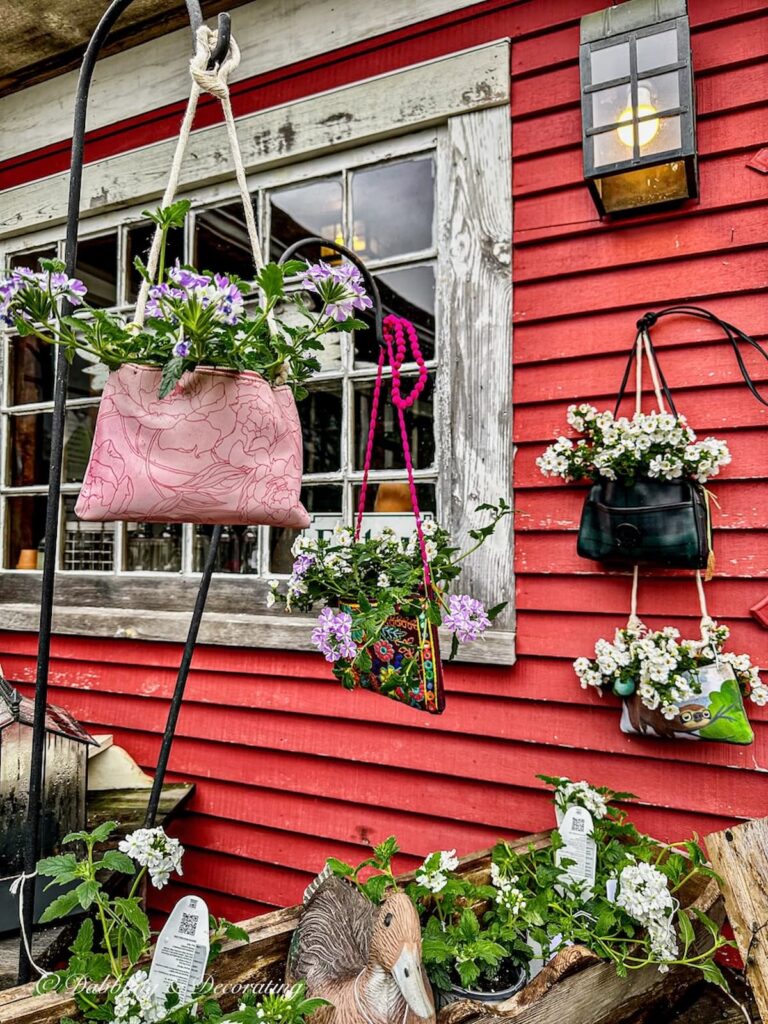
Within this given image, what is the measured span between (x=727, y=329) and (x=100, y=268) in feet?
7.32

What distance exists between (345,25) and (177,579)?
1840 mm

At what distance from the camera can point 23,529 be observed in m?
2.83

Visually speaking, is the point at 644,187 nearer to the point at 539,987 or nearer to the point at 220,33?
the point at 220,33

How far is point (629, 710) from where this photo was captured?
1704 millimetres

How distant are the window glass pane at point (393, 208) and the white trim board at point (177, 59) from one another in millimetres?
406

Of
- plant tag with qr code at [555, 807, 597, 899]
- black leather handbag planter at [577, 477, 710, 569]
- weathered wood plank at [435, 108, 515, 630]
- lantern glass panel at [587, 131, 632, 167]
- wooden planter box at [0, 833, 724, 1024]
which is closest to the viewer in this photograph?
wooden planter box at [0, 833, 724, 1024]

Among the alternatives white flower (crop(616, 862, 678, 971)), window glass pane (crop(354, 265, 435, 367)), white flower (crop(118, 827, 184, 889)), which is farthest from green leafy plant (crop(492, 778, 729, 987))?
window glass pane (crop(354, 265, 435, 367))

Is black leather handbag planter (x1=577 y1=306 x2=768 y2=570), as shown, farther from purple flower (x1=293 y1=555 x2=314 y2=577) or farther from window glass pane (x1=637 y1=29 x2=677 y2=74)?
purple flower (x1=293 y1=555 x2=314 y2=577)

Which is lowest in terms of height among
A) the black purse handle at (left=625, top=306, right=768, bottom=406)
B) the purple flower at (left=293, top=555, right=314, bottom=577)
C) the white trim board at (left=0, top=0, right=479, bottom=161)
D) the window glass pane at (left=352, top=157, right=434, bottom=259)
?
the purple flower at (left=293, top=555, right=314, bottom=577)

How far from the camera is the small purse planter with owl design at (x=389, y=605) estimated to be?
1385 mm

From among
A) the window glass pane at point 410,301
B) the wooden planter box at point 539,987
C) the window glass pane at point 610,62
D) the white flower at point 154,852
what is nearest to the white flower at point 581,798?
the wooden planter box at point 539,987

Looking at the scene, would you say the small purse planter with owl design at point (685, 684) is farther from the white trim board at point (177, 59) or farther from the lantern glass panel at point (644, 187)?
the white trim board at point (177, 59)

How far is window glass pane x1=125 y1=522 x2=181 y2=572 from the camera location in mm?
2516

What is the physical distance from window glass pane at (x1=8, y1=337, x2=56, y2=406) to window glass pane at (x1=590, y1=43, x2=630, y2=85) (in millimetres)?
2197
